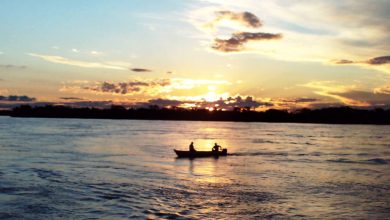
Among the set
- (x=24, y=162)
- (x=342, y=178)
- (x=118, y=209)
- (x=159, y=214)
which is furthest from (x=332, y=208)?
(x=24, y=162)

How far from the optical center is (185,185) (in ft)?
112

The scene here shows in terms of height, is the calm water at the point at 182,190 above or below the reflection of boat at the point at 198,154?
below

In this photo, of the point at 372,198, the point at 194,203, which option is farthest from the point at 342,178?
the point at 194,203

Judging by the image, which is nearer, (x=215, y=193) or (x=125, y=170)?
(x=215, y=193)

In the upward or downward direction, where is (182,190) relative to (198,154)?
downward

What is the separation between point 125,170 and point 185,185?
1014cm

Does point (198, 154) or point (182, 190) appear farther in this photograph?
point (198, 154)

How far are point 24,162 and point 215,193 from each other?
82.4 ft

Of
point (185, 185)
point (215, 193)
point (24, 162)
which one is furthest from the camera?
point (24, 162)

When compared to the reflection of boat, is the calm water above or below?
below

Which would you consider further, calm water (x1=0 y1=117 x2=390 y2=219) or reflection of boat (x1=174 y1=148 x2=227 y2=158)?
reflection of boat (x1=174 y1=148 x2=227 y2=158)

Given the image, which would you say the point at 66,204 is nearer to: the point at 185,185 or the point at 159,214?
the point at 159,214

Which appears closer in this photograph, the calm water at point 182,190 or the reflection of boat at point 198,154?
the calm water at point 182,190

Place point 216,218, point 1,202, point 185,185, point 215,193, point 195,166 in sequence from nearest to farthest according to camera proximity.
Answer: point 216,218 → point 1,202 → point 215,193 → point 185,185 → point 195,166
